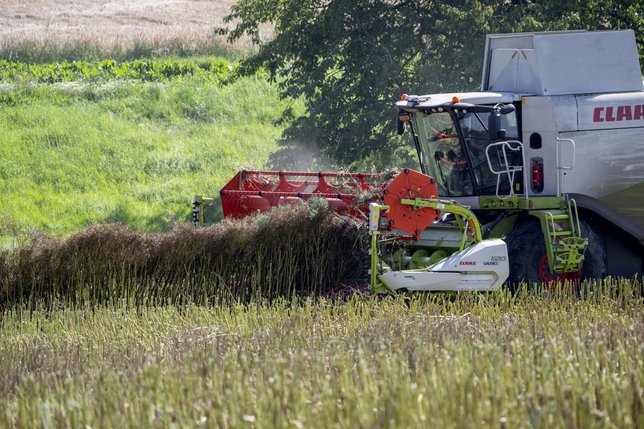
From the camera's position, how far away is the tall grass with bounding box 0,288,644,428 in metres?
4.61

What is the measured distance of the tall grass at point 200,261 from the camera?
10.4 meters

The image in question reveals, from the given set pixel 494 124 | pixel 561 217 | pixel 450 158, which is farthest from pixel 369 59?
pixel 561 217

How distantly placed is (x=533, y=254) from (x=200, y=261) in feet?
10.6

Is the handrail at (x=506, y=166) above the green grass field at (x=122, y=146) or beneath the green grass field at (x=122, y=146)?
above

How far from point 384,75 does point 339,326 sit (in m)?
9.27

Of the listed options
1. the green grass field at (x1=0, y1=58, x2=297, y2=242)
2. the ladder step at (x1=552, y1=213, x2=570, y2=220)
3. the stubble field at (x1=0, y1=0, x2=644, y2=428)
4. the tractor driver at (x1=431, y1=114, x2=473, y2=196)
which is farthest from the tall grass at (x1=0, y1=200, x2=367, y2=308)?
the green grass field at (x1=0, y1=58, x2=297, y2=242)

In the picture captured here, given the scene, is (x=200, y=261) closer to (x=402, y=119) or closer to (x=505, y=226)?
(x=402, y=119)

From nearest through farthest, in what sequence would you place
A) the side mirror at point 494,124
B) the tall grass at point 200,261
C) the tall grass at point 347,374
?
the tall grass at point 347,374 < the side mirror at point 494,124 < the tall grass at point 200,261

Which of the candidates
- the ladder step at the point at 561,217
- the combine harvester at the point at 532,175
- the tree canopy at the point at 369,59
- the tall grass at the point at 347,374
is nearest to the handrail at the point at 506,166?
the combine harvester at the point at 532,175

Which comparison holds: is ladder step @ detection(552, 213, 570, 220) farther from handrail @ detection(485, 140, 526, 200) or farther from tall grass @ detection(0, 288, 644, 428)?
tall grass @ detection(0, 288, 644, 428)

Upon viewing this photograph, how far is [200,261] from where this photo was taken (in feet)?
35.3

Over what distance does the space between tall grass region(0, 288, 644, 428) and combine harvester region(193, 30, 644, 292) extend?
2304 mm

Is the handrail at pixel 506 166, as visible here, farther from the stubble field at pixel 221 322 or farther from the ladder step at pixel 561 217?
the stubble field at pixel 221 322

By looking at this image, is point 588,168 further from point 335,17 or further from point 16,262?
point 335,17
